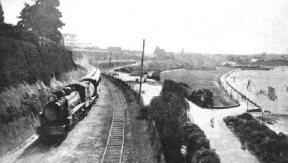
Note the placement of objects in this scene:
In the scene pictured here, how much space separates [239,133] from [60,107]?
19.0m

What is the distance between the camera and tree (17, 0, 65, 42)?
40500 mm

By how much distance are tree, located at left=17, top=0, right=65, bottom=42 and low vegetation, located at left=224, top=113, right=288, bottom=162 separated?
114ft

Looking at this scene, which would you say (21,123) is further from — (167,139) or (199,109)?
(199,109)

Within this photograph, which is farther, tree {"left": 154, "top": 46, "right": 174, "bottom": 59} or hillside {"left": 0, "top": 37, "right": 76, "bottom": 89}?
tree {"left": 154, "top": 46, "right": 174, "bottom": 59}

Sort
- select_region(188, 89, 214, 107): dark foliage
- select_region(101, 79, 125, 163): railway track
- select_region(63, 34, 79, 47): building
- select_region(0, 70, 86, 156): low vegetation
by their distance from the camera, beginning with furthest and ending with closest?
select_region(63, 34, 79, 47): building → select_region(188, 89, 214, 107): dark foliage → select_region(0, 70, 86, 156): low vegetation → select_region(101, 79, 125, 163): railway track

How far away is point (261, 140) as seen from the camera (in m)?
21.8

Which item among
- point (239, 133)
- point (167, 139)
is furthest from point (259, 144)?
point (167, 139)

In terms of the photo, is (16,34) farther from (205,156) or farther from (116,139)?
(205,156)

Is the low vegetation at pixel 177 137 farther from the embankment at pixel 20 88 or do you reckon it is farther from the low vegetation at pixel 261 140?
the embankment at pixel 20 88

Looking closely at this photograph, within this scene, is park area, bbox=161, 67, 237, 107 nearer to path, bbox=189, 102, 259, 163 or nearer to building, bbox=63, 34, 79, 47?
path, bbox=189, 102, 259, 163

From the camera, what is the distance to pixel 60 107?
1513 cm

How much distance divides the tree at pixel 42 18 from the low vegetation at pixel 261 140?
114ft

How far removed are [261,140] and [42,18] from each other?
130 ft

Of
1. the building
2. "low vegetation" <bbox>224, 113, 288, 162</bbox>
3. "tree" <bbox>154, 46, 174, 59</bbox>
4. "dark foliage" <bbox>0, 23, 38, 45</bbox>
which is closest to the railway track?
"low vegetation" <bbox>224, 113, 288, 162</bbox>
